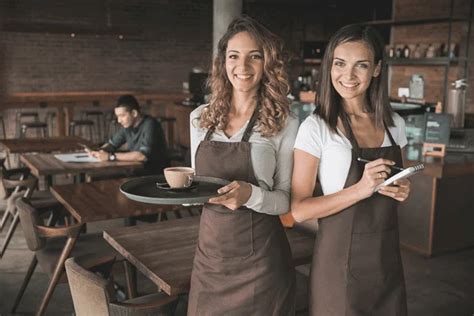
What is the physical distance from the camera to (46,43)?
33.1 feet

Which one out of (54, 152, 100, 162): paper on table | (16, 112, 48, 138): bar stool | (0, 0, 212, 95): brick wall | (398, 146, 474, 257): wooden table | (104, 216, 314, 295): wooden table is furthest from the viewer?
(0, 0, 212, 95): brick wall

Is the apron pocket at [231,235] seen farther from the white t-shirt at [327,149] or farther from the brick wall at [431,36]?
the brick wall at [431,36]

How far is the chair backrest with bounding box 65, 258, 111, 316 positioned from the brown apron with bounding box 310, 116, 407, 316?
0.73 metres

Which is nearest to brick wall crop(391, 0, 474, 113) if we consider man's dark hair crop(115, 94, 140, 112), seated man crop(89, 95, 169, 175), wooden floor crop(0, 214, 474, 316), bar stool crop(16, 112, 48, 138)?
wooden floor crop(0, 214, 474, 316)

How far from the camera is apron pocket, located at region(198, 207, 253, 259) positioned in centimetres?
183

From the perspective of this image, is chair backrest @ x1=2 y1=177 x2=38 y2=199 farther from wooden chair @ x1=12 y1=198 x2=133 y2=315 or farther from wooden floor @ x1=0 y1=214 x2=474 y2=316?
wooden chair @ x1=12 y1=198 x2=133 y2=315

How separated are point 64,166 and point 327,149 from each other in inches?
114

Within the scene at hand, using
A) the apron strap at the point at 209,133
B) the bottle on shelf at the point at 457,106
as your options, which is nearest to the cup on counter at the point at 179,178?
the apron strap at the point at 209,133

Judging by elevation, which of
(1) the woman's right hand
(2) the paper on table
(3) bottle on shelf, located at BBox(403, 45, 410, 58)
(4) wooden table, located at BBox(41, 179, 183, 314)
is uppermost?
(3) bottle on shelf, located at BBox(403, 45, 410, 58)

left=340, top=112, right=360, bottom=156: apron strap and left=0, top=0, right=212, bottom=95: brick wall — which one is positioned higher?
left=0, top=0, right=212, bottom=95: brick wall

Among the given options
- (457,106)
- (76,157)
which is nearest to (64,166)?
(76,157)

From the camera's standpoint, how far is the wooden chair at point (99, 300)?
1.87m

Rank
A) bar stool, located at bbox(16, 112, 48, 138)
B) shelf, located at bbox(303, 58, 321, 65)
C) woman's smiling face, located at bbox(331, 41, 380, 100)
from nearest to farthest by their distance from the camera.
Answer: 1. woman's smiling face, located at bbox(331, 41, 380, 100)
2. bar stool, located at bbox(16, 112, 48, 138)
3. shelf, located at bbox(303, 58, 321, 65)

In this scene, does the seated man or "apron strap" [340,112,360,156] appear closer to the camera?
"apron strap" [340,112,360,156]
